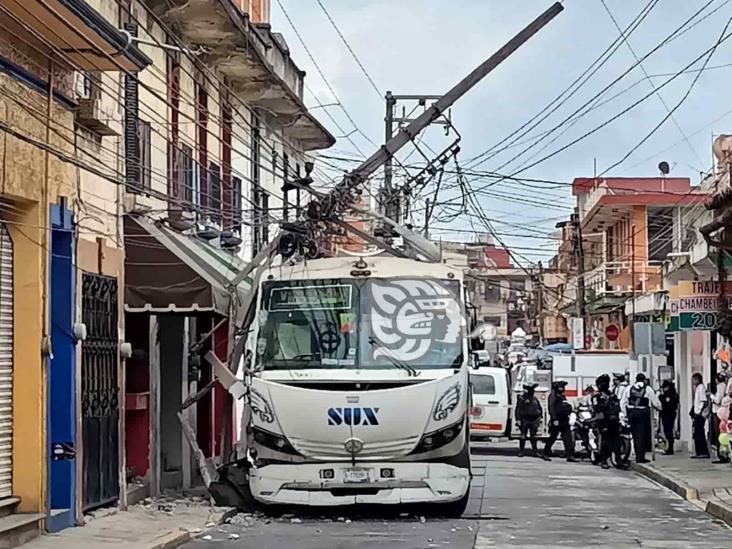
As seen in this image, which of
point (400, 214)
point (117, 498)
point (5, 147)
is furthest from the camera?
point (400, 214)

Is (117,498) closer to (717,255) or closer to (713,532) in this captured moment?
(713,532)

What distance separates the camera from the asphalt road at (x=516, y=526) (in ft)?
47.7

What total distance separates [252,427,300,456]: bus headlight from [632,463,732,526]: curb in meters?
5.53

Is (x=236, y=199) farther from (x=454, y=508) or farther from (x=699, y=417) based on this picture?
(x=699, y=417)

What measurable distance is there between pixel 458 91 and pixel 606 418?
7974mm

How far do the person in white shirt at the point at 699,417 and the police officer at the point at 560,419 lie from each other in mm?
2728

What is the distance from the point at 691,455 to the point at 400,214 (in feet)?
31.4

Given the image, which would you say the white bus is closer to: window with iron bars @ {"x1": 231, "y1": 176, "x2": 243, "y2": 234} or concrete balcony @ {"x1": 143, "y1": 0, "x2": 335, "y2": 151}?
concrete balcony @ {"x1": 143, "y1": 0, "x2": 335, "y2": 151}

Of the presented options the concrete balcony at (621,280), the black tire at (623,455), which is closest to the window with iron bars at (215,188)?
the black tire at (623,455)

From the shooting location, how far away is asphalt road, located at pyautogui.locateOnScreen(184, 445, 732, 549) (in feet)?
47.7

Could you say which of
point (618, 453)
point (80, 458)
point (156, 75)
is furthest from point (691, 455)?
point (80, 458)

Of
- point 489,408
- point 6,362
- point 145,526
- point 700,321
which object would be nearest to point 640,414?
point 700,321

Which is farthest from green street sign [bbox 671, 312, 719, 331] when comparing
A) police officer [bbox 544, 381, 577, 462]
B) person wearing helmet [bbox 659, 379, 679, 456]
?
person wearing helmet [bbox 659, 379, 679, 456]

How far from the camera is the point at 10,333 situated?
1408 cm
